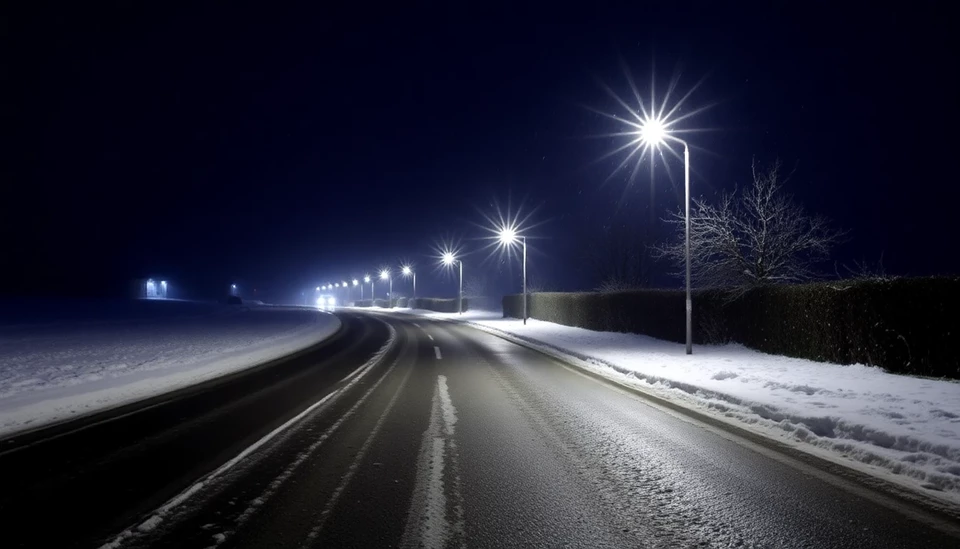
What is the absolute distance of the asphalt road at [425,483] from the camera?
3994 mm

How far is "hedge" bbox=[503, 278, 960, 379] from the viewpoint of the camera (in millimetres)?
11203

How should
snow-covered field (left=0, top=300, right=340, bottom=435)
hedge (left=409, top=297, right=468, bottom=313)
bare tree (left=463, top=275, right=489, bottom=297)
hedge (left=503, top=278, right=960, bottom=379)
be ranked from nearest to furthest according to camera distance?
snow-covered field (left=0, top=300, right=340, bottom=435) → hedge (left=503, top=278, right=960, bottom=379) → hedge (left=409, top=297, right=468, bottom=313) → bare tree (left=463, top=275, right=489, bottom=297)

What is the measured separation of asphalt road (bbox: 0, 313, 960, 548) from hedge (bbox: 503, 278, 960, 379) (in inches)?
278

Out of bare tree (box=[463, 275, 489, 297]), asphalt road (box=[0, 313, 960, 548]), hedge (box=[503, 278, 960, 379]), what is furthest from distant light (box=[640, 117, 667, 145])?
bare tree (box=[463, 275, 489, 297])

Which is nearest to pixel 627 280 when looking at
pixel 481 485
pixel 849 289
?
pixel 849 289

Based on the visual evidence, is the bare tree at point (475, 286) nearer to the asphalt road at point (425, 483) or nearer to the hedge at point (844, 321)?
the hedge at point (844, 321)

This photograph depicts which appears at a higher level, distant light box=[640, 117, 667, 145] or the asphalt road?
distant light box=[640, 117, 667, 145]

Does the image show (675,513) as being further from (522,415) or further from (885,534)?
(522,415)

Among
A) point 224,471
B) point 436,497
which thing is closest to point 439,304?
point 224,471

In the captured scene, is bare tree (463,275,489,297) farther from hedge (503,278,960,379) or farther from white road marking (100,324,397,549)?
white road marking (100,324,397,549)

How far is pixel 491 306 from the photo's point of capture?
7869 cm

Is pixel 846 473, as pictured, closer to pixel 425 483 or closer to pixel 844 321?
pixel 425 483

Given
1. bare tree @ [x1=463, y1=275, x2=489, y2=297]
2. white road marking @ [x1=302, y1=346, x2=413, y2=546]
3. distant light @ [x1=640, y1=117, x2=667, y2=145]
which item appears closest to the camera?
white road marking @ [x1=302, y1=346, x2=413, y2=546]

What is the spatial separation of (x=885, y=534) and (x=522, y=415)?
5066 mm
